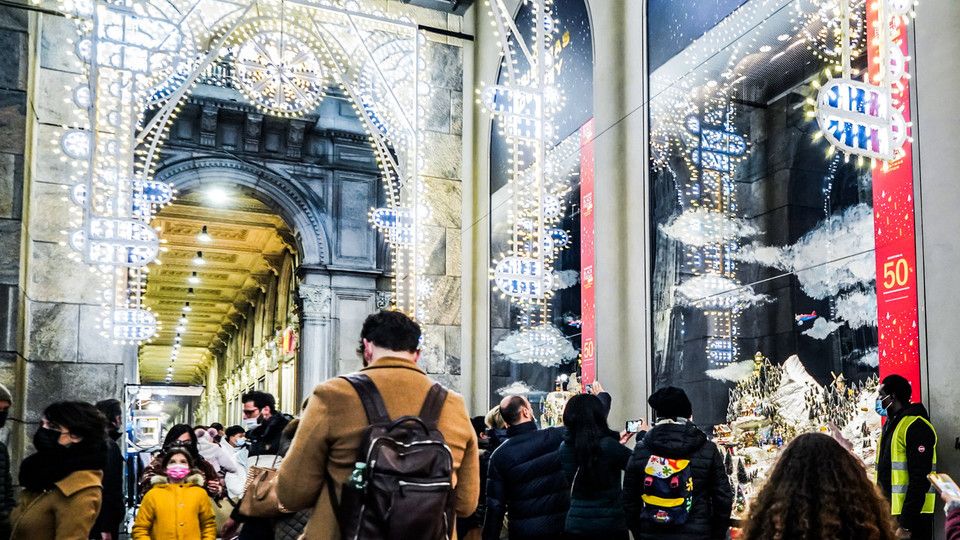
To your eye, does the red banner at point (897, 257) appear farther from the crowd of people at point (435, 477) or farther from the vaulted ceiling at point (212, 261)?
the vaulted ceiling at point (212, 261)

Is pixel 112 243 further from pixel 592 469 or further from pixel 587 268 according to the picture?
pixel 592 469

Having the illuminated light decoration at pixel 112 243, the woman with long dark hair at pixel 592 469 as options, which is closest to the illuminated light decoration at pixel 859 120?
the woman with long dark hair at pixel 592 469

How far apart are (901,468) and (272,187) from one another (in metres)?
11.4

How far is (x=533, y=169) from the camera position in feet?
36.1

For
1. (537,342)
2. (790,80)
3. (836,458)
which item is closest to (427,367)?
(537,342)

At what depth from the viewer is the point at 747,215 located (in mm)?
6926

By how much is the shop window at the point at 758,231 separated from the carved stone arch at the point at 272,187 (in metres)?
7.70

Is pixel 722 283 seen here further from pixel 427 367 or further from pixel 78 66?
pixel 78 66

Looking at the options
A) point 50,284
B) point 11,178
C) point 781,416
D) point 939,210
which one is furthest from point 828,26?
point 50,284

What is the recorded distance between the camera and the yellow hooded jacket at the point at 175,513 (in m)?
4.32

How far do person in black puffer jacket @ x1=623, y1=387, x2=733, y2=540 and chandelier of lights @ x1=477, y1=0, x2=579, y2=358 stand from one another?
4324 millimetres

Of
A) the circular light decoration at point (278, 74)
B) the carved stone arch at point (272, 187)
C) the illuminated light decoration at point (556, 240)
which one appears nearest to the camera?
the illuminated light decoration at point (556, 240)

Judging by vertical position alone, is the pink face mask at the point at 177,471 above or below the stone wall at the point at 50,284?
below

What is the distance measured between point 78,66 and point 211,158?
3.18 metres
